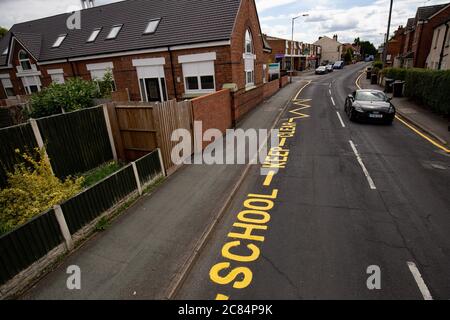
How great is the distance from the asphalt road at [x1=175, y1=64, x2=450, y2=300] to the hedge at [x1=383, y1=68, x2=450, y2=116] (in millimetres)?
5793

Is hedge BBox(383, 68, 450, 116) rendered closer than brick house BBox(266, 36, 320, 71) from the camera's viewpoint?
Yes

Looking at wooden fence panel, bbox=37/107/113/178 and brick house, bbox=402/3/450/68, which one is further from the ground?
brick house, bbox=402/3/450/68

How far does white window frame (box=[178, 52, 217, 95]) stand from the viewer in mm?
15586

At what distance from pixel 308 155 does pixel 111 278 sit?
25.5 feet

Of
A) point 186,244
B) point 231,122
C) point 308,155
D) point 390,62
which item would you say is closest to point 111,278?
point 186,244

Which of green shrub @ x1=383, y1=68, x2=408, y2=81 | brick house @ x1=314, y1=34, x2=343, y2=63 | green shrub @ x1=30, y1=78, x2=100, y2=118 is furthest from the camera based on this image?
brick house @ x1=314, y1=34, x2=343, y2=63

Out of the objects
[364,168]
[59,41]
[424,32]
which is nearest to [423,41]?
[424,32]

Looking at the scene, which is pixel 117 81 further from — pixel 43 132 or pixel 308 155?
pixel 308 155

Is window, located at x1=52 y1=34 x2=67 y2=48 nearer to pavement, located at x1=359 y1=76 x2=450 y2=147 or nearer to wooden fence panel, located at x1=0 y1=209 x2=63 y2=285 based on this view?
wooden fence panel, located at x1=0 y1=209 x2=63 y2=285

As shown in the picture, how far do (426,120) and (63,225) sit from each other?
16.6 m

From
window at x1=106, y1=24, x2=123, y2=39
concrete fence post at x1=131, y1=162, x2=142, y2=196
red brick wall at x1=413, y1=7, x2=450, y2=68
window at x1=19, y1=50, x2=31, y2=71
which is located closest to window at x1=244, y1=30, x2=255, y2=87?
window at x1=106, y1=24, x2=123, y2=39
